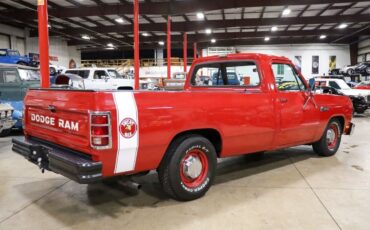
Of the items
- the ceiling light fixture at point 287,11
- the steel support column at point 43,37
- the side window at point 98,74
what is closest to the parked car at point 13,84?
the steel support column at point 43,37

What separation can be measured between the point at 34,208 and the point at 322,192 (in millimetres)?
3564

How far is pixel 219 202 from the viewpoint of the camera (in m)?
3.80

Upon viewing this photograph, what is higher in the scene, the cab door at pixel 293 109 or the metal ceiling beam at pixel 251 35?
the metal ceiling beam at pixel 251 35

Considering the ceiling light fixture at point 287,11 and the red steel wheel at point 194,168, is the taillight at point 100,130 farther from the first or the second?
the ceiling light fixture at point 287,11

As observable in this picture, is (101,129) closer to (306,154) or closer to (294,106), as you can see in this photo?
(294,106)

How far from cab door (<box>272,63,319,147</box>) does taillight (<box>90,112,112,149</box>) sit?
2570 millimetres

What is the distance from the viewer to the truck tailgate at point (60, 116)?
9.62ft

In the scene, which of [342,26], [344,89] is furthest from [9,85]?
[342,26]

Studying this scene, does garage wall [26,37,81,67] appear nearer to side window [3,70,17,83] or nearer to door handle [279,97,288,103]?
side window [3,70,17,83]

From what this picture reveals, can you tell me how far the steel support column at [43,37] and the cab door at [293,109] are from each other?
657 cm

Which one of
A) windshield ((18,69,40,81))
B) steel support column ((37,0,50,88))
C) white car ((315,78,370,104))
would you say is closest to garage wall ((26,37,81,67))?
windshield ((18,69,40,81))

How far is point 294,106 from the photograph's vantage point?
188 inches

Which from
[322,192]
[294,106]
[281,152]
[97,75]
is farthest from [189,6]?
[322,192]

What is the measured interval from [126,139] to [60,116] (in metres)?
0.83
